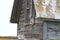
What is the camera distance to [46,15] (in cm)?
503

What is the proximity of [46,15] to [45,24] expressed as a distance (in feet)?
1.63

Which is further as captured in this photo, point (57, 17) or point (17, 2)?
point (17, 2)

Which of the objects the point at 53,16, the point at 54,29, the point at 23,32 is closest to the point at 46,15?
the point at 53,16

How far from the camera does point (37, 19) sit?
5586 mm

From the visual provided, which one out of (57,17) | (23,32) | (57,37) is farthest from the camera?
(23,32)

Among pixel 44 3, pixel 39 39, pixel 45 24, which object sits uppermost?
pixel 44 3

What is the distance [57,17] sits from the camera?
5023 mm

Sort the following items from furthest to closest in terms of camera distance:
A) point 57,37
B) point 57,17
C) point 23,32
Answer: point 23,32 → point 57,37 → point 57,17

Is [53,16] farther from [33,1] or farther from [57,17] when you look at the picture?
[33,1]

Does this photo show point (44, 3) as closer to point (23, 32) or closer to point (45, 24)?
point (45, 24)

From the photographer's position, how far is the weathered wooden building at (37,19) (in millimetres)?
5090

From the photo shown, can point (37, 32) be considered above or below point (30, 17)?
below

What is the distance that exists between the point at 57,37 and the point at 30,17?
0.99m

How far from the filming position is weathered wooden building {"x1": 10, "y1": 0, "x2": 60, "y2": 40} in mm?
5090
